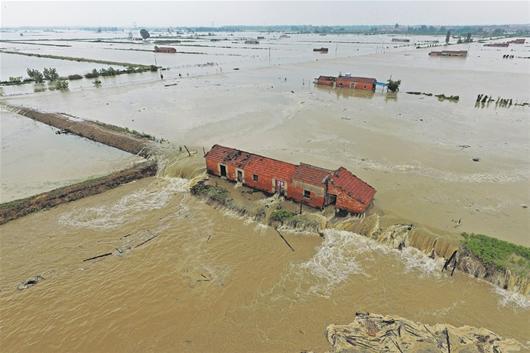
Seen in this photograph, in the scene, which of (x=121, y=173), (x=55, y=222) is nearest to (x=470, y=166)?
(x=121, y=173)

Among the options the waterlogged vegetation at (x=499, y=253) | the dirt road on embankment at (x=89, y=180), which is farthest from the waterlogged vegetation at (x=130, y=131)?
the waterlogged vegetation at (x=499, y=253)

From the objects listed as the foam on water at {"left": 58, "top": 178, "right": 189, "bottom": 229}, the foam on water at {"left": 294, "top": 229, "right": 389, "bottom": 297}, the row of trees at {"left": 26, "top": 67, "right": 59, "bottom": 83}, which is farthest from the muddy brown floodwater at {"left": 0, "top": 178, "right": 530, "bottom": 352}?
the row of trees at {"left": 26, "top": 67, "right": 59, "bottom": 83}

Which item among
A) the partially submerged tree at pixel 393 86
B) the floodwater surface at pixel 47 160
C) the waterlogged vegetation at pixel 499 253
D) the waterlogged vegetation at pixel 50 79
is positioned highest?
the waterlogged vegetation at pixel 50 79

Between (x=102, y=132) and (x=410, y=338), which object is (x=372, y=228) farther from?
(x=102, y=132)

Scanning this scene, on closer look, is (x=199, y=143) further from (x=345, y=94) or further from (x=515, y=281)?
(x=345, y=94)

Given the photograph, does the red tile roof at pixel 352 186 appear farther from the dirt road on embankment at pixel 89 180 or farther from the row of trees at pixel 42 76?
the row of trees at pixel 42 76

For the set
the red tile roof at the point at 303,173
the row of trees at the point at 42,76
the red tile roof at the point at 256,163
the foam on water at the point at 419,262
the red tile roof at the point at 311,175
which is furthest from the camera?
the row of trees at the point at 42,76
